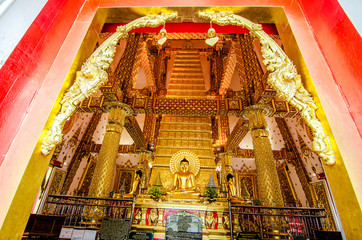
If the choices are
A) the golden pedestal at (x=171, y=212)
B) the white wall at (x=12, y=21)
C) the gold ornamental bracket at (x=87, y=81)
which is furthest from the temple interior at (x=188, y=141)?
the white wall at (x=12, y=21)

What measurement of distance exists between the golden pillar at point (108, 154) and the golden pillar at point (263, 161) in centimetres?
499

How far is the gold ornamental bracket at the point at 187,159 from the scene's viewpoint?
8.81 meters

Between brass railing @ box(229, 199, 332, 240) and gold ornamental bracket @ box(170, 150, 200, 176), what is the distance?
12.5 ft

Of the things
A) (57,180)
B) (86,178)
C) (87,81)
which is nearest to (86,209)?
(87,81)

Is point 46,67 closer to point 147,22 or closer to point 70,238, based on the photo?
point 147,22

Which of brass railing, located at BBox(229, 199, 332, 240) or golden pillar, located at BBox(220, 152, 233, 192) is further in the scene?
golden pillar, located at BBox(220, 152, 233, 192)

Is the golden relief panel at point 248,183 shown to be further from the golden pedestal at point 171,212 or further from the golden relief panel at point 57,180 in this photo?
the golden relief panel at point 57,180

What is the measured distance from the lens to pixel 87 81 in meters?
2.09

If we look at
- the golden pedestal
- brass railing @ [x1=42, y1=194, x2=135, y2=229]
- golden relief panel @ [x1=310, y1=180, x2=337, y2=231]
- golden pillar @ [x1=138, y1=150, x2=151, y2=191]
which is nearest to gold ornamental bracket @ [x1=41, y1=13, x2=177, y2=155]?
brass railing @ [x1=42, y1=194, x2=135, y2=229]

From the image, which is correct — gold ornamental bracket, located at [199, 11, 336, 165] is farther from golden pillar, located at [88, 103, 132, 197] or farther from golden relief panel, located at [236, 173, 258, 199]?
golden relief panel, located at [236, 173, 258, 199]

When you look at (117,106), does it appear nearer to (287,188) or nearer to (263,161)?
(263,161)

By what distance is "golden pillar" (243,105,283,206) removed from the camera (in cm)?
541

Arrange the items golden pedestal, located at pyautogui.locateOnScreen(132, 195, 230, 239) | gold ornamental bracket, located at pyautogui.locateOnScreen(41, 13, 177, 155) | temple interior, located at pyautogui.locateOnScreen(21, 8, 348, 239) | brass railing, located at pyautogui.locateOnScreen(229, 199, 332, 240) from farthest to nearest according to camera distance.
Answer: temple interior, located at pyautogui.locateOnScreen(21, 8, 348, 239) < golden pedestal, located at pyautogui.locateOnScreen(132, 195, 230, 239) < brass railing, located at pyautogui.locateOnScreen(229, 199, 332, 240) < gold ornamental bracket, located at pyautogui.locateOnScreen(41, 13, 177, 155)

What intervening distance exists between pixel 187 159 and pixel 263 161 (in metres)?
4.00
